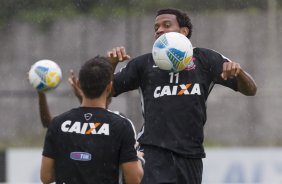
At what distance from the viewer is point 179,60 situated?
5.67m

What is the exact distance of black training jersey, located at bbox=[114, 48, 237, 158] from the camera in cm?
584

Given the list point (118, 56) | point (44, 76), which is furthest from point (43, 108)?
point (118, 56)

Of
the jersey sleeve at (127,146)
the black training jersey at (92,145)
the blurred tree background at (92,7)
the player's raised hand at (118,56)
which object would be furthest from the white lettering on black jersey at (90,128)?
the blurred tree background at (92,7)

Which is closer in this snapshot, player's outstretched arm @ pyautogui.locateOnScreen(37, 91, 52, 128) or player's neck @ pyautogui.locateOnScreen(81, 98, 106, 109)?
player's neck @ pyautogui.locateOnScreen(81, 98, 106, 109)

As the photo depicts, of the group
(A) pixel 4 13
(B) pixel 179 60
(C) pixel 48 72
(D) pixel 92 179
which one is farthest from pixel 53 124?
(A) pixel 4 13

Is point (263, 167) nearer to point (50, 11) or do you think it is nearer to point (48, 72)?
point (50, 11)

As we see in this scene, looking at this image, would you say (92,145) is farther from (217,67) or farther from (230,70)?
(217,67)

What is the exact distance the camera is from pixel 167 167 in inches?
232

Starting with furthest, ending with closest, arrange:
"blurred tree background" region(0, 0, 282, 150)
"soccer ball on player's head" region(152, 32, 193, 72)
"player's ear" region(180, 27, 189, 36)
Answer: "blurred tree background" region(0, 0, 282, 150) < "player's ear" region(180, 27, 189, 36) < "soccer ball on player's head" region(152, 32, 193, 72)

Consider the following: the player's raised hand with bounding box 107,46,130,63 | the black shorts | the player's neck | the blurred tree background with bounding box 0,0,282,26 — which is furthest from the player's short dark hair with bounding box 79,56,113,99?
the blurred tree background with bounding box 0,0,282,26

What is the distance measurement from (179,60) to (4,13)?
971 cm

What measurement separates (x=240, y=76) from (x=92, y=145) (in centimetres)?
163

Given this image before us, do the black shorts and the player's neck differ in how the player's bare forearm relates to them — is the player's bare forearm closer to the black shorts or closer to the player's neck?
the black shorts

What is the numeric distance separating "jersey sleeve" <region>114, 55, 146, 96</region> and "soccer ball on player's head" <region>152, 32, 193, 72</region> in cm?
36
